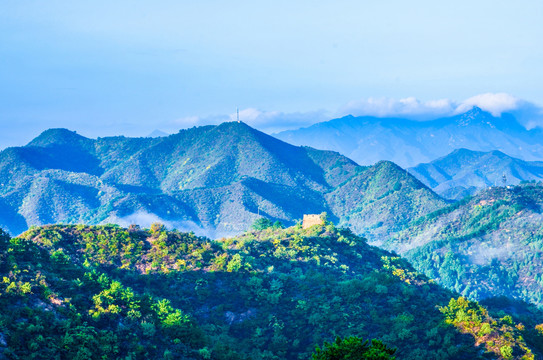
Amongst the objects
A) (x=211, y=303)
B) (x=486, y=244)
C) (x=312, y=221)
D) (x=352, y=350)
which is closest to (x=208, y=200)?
(x=486, y=244)

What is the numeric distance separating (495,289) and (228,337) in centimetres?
6600

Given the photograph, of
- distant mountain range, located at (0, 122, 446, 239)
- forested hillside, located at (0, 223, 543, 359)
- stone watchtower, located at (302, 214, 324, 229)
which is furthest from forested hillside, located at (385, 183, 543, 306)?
forested hillside, located at (0, 223, 543, 359)

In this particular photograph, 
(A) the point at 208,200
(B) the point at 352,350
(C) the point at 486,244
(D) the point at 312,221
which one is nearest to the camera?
(B) the point at 352,350

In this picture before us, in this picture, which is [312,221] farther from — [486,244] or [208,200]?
[208,200]

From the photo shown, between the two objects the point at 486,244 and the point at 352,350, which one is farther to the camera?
the point at 486,244

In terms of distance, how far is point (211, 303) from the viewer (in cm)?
5162

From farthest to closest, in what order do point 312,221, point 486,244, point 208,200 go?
point 208,200 < point 486,244 < point 312,221

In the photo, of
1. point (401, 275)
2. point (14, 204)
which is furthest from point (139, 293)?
point (14, 204)

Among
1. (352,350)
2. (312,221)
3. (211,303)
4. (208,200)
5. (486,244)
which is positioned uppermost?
(208,200)

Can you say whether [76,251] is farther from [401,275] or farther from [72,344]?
[401,275]

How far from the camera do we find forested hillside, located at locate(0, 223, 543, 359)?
3862 cm

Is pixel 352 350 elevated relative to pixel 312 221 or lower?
lower

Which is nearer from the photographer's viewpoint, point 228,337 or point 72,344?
point 72,344

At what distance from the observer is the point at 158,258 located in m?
55.2
